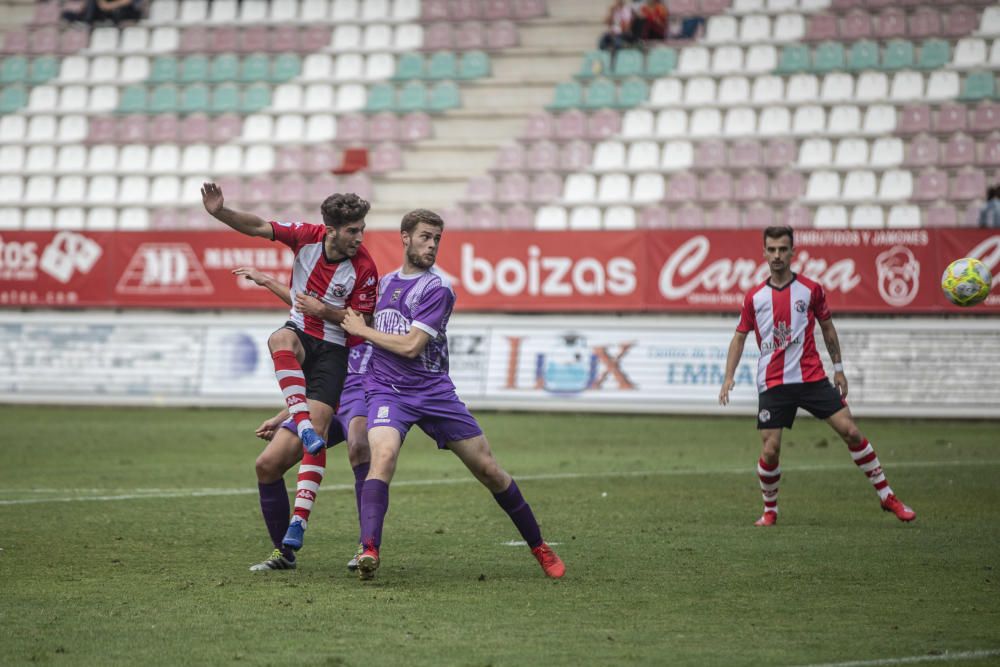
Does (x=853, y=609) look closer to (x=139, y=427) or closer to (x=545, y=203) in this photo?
(x=139, y=427)

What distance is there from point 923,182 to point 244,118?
1410 centimetres

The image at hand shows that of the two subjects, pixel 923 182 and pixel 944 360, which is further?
pixel 923 182

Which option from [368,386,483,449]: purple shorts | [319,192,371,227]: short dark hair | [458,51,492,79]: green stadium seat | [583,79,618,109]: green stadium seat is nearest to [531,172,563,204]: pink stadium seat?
[583,79,618,109]: green stadium seat

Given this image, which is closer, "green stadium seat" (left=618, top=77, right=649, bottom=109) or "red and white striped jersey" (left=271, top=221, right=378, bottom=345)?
"red and white striped jersey" (left=271, top=221, right=378, bottom=345)

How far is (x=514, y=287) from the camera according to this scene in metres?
23.5

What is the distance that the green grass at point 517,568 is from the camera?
6398 mm

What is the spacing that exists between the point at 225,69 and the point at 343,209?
2450 centimetres

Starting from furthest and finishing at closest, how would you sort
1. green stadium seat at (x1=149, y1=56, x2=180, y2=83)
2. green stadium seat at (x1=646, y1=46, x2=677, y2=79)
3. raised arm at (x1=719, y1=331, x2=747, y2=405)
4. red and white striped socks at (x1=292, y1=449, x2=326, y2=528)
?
green stadium seat at (x1=149, y1=56, x2=180, y2=83) < green stadium seat at (x1=646, y1=46, x2=677, y2=79) < raised arm at (x1=719, y1=331, x2=747, y2=405) < red and white striped socks at (x1=292, y1=449, x2=326, y2=528)

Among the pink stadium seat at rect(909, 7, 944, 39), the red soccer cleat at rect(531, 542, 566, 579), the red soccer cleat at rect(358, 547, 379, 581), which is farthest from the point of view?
the pink stadium seat at rect(909, 7, 944, 39)

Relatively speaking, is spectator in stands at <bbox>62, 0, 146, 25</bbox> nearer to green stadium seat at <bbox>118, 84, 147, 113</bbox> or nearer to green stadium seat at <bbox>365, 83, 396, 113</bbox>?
green stadium seat at <bbox>118, 84, 147, 113</bbox>

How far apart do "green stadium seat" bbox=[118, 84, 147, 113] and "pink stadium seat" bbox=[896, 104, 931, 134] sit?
15837 mm

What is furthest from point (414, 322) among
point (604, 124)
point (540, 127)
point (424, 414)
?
point (540, 127)

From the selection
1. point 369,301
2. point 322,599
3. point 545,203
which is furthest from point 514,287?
point 322,599

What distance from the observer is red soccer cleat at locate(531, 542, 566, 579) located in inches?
326
